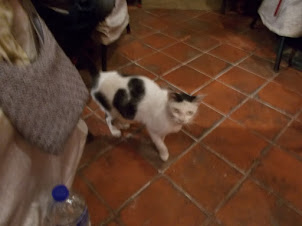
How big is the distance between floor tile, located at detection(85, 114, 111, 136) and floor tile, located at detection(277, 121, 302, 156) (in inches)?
38.7

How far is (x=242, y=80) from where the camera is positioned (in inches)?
70.2

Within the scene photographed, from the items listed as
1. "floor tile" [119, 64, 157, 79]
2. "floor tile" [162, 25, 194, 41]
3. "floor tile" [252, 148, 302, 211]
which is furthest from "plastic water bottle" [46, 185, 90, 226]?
"floor tile" [162, 25, 194, 41]

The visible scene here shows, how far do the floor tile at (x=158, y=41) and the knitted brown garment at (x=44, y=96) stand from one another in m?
1.46

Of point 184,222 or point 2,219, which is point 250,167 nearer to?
point 184,222

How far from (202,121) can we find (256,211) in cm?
58

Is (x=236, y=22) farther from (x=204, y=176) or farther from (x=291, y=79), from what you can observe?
(x=204, y=176)

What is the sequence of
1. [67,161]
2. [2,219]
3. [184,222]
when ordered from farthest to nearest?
[184,222] → [67,161] → [2,219]

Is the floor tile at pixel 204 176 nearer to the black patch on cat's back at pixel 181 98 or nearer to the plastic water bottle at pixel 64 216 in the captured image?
the black patch on cat's back at pixel 181 98

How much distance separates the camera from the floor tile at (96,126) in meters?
1.43

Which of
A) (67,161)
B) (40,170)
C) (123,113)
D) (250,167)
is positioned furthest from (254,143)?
(40,170)

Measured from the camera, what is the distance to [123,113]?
4.06 ft

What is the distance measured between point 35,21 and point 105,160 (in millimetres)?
737

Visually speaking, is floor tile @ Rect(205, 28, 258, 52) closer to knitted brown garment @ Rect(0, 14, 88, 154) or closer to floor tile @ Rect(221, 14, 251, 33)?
floor tile @ Rect(221, 14, 251, 33)

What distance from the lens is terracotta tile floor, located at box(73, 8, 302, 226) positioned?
108 cm
